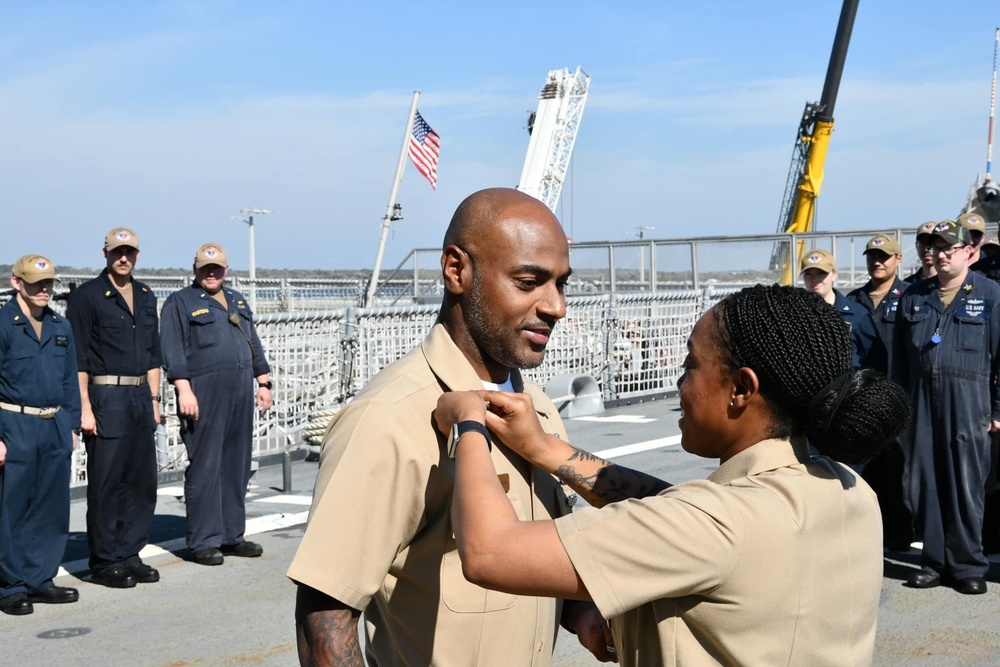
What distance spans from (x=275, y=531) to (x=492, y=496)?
22.4 feet

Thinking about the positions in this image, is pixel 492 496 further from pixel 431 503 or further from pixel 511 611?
pixel 511 611

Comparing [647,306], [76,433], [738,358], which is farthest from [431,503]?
[647,306]

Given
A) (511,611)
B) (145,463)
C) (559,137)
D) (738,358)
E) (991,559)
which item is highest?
(559,137)

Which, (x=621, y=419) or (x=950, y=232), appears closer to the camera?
(x=950, y=232)

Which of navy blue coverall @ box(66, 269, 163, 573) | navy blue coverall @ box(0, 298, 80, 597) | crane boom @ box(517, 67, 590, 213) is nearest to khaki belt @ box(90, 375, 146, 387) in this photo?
navy blue coverall @ box(66, 269, 163, 573)

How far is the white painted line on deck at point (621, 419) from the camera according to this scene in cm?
1427

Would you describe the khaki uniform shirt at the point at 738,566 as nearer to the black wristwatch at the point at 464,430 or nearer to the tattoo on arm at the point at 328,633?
the black wristwatch at the point at 464,430

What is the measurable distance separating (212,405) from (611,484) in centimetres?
557

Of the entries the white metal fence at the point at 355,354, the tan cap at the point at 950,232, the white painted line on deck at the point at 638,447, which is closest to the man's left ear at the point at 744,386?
the tan cap at the point at 950,232

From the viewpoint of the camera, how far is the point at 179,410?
7.68 meters

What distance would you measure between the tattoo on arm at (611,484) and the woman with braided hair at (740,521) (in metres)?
0.34

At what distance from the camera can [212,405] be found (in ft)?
25.6

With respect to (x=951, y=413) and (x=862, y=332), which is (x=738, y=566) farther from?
(x=862, y=332)

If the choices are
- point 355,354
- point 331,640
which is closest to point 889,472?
point 331,640
